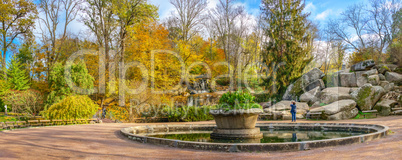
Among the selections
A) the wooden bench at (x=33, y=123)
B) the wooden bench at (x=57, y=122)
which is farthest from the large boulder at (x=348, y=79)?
the wooden bench at (x=33, y=123)

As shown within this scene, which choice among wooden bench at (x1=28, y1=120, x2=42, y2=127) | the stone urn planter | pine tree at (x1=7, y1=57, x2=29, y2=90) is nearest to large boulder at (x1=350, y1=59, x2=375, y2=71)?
the stone urn planter

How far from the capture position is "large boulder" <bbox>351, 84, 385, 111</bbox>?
17.5 meters

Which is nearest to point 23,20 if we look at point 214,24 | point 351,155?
point 214,24

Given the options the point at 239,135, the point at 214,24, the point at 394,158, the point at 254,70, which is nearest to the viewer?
the point at 394,158

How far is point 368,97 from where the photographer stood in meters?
17.6

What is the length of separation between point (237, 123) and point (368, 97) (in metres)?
13.0

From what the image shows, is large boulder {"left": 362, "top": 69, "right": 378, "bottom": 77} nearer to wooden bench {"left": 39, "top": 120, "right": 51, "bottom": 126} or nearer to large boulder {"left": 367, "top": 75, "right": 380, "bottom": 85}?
large boulder {"left": 367, "top": 75, "right": 380, "bottom": 85}

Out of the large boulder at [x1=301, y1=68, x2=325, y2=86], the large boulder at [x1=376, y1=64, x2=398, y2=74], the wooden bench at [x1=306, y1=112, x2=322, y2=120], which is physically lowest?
the wooden bench at [x1=306, y1=112, x2=322, y2=120]

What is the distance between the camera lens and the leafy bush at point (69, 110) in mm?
15234

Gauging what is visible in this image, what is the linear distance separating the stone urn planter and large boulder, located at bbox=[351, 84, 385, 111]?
468 inches

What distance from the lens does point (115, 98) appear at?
77.4 ft

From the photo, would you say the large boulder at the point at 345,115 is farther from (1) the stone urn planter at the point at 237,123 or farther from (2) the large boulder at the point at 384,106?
(1) the stone urn planter at the point at 237,123

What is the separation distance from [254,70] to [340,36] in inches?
481

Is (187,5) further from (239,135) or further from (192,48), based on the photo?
(239,135)
